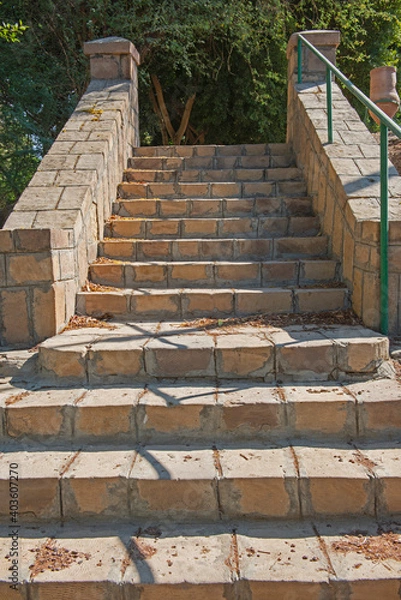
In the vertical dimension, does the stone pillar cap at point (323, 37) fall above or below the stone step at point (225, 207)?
above

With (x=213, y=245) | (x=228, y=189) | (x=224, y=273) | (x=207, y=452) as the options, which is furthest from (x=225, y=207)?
(x=207, y=452)

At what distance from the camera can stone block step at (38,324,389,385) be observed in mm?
2736

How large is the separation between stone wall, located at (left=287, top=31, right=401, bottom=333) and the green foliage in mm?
2514

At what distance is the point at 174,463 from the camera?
232 centimetres

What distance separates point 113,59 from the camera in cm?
554

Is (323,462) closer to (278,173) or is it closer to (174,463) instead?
(174,463)

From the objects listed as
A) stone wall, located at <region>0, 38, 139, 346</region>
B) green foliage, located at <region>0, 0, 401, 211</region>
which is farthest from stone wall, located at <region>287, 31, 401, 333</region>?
green foliage, located at <region>0, 0, 401, 211</region>

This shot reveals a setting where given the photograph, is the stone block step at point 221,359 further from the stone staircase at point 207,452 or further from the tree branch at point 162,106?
the tree branch at point 162,106

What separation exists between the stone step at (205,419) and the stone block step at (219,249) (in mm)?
1656

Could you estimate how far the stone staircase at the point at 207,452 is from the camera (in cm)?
189

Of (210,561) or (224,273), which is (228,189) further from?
(210,561)

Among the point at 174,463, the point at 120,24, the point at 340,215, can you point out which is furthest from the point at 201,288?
the point at 120,24

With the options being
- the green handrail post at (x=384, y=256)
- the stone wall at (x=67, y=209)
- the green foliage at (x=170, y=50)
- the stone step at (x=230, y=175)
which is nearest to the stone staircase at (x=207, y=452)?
the green handrail post at (x=384, y=256)

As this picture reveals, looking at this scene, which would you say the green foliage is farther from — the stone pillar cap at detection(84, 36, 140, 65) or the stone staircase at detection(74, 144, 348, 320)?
the stone staircase at detection(74, 144, 348, 320)
